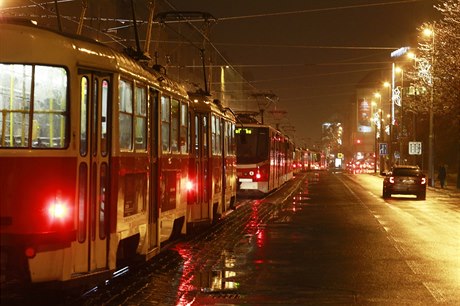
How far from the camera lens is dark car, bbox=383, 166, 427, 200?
3316 centimetres

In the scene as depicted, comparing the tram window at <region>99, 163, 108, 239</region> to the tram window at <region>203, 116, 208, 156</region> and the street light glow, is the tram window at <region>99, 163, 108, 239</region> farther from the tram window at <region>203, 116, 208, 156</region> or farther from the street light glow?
the street light glow

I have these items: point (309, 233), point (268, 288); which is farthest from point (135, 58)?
point (309, 233)

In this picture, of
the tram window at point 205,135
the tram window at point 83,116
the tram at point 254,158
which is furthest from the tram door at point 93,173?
the tram at point 254,158

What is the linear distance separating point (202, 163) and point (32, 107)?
8426 millimetres

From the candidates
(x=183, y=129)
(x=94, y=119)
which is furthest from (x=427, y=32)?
(x=94, y=119)

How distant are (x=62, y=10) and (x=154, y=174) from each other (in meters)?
28.6

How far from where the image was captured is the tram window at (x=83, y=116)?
8.27m

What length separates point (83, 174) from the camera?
827 centimetres

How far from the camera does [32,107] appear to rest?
7891mm

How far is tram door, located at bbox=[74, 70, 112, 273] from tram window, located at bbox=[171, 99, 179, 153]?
374 centimetres

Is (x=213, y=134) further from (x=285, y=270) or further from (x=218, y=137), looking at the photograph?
(x=285, y=270)

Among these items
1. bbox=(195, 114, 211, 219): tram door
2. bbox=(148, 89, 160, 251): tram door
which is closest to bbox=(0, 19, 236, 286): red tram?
bbox=(148, 89, 160, 251): tram door

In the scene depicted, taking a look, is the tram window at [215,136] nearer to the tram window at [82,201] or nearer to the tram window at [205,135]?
the tram window at [205,135]

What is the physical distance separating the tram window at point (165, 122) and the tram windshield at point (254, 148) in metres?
19.2
